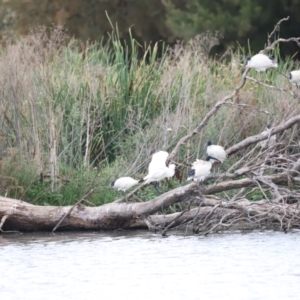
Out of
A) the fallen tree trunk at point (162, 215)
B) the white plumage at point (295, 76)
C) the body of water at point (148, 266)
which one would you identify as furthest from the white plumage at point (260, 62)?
the body of water at point (148, 266)

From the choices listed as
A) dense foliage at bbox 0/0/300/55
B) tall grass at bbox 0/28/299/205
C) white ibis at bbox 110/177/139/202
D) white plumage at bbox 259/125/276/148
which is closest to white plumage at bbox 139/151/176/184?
white ibis at bbox 110/177/139/202

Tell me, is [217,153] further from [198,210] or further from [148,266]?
[148,266]

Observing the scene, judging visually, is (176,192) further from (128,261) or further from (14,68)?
(14,68)

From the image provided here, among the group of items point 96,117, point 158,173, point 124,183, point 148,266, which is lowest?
point 148,266

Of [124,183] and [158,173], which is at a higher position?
[158,173]

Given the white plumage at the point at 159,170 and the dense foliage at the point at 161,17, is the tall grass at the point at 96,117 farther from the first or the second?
the dense foliage at the point at 161,17

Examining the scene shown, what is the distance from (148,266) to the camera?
12.3 m

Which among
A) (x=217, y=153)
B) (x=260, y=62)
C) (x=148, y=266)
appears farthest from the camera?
(x=260, y=62)

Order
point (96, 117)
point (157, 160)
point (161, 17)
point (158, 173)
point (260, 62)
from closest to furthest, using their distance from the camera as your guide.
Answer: point (158, 173) → point (157, 160) → point (260, 62) → point (96, 117) → point (161, 17)

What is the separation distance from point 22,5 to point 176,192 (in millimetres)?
23690

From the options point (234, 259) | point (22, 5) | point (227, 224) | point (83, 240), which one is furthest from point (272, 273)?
point (22, 5)

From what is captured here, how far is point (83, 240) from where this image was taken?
1377cm

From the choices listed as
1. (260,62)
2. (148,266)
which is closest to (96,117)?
(260,62)

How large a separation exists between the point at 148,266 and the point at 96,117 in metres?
4.22
